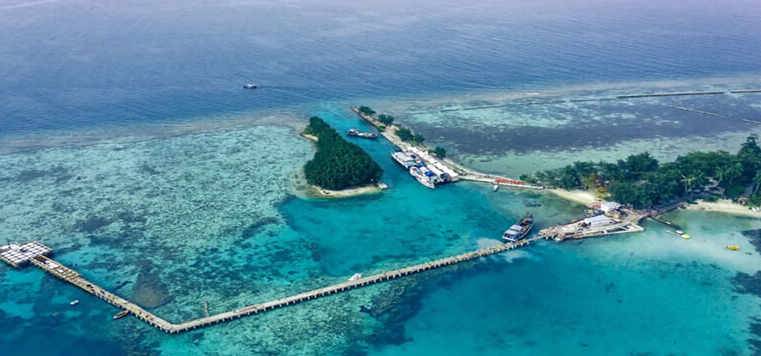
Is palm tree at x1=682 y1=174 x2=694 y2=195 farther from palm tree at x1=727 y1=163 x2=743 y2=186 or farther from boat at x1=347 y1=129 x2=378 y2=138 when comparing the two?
boat at x1=347 y1=129 x2=378 y2=138

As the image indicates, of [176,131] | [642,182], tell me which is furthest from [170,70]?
[642,182]

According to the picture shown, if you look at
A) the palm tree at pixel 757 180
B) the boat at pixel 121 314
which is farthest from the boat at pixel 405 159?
the palm tree at pixel 757 180

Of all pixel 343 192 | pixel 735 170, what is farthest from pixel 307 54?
pixel 735 170

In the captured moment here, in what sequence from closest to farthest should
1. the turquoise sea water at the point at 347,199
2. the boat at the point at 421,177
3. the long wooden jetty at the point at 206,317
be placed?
the long wooden jetty at the point at 206,317 < the turquoise sea water at the point at 347,199 < the boat at the point at 421,177

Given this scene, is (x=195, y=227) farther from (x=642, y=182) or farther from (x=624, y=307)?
(x=642, y=182)

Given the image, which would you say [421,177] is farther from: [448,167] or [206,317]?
[206,317]

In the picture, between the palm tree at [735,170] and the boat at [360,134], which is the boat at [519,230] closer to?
the palm tree at [735,170]

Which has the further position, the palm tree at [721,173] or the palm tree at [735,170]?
the palm tree at [721,173]
